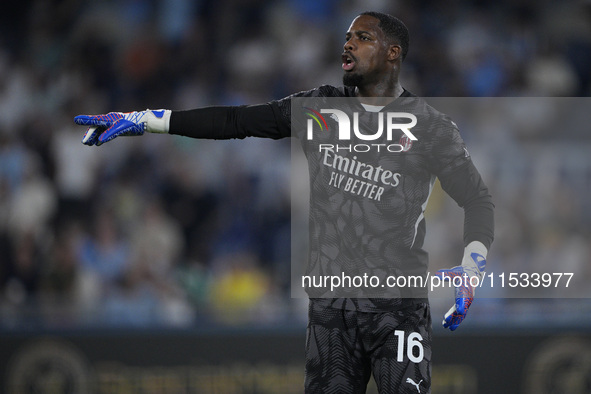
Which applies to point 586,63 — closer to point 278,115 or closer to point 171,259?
point 171,259

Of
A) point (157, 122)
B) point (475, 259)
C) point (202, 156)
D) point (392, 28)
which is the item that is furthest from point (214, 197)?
point (475, 259)

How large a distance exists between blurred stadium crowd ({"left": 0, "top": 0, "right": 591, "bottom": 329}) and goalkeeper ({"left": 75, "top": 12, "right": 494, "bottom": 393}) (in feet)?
11.4

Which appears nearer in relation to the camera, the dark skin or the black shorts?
the black shorts

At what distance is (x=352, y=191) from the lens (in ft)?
14.8

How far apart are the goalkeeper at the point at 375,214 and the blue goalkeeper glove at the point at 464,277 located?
0.01 m

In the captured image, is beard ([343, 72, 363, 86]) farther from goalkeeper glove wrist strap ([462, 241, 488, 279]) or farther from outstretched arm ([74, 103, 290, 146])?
goalkeeper glove wrist strap ([462, 241, 488, 279])

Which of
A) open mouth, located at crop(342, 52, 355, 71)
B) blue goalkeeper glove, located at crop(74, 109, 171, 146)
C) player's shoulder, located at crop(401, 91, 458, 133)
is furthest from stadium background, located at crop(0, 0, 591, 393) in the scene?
open mouth, located at crop(342, 52, 355, 71)

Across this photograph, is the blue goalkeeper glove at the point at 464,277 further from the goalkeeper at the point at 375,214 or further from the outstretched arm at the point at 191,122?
the outstretched arm at the point at 191,122

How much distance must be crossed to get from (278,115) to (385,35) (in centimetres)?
70

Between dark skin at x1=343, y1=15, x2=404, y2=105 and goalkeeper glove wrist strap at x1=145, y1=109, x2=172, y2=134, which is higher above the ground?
dark skin at x1=343, y1=15, x2=404, y2=105

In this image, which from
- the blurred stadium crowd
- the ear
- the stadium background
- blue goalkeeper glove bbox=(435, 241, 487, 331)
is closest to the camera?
blue goalkeeper glove bbox=(435, 241, 487, 331)

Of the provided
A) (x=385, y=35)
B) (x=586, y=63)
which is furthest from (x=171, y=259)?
(x=586, y=63)

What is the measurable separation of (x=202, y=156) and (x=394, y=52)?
5.26 meters

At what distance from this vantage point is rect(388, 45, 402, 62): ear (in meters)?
4.52
